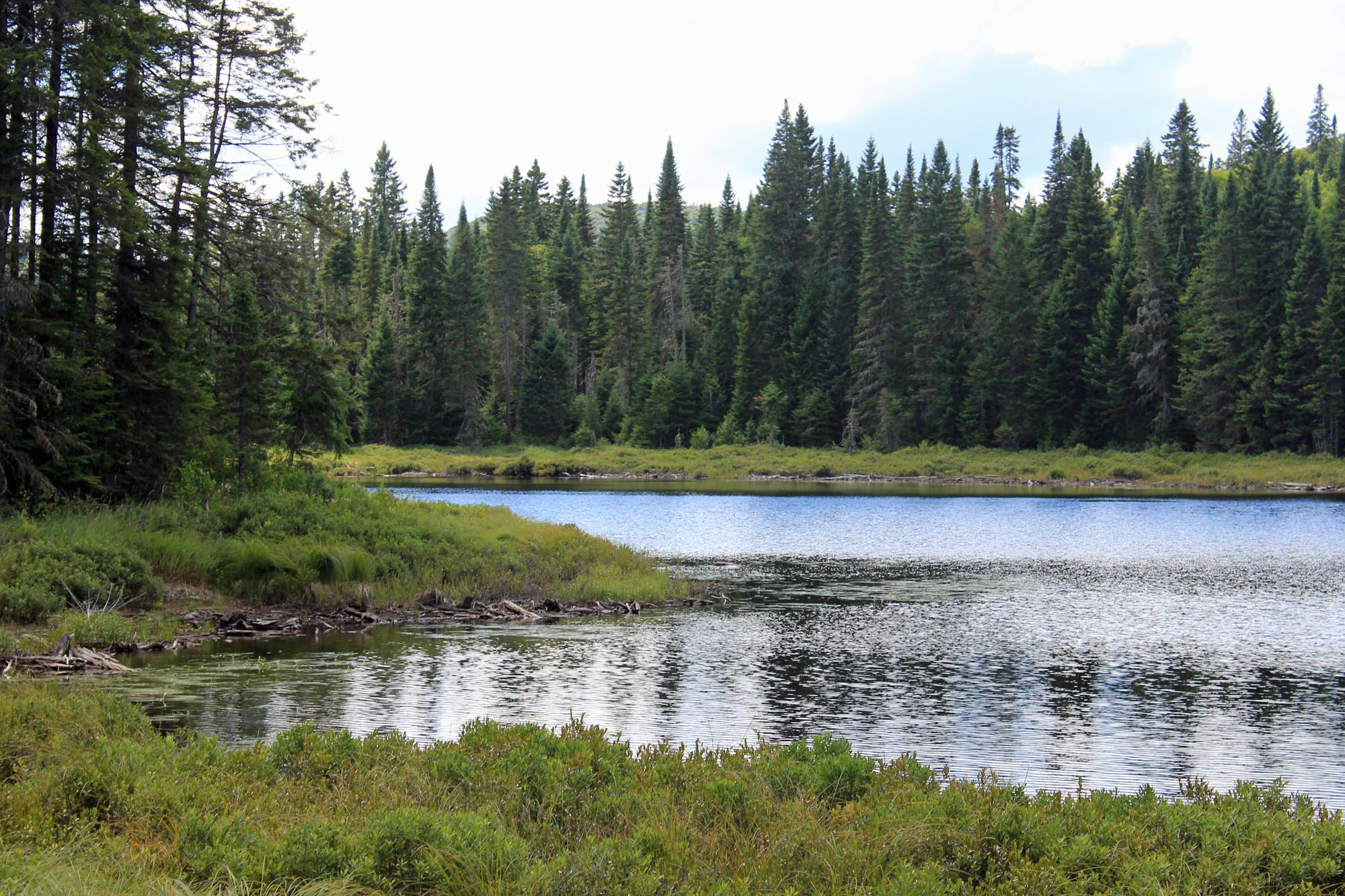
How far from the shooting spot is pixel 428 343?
100125mm

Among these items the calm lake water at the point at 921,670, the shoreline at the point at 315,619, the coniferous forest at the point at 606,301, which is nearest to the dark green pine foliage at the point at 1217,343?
the coniferous forest at the point at 606,301

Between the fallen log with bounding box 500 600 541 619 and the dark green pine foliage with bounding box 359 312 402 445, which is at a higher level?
the dark green pine foliage with bounding box 359 312 402 445

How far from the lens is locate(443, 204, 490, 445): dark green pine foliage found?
96.6m

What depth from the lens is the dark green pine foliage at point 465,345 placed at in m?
96.6

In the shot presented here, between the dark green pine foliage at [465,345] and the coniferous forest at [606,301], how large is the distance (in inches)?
9.8

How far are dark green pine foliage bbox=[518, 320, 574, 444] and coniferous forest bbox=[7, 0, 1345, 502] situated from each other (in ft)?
0.88

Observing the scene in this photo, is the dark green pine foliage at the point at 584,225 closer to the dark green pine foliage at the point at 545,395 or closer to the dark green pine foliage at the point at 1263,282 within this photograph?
the dark green pine foliage at the point at 545,395

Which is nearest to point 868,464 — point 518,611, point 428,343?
point 428,343

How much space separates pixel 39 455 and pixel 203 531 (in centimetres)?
345

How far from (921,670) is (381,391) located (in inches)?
3294

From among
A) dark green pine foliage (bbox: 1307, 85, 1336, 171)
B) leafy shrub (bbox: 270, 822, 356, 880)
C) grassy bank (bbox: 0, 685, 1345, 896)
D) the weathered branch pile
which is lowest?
the weathered branch pile

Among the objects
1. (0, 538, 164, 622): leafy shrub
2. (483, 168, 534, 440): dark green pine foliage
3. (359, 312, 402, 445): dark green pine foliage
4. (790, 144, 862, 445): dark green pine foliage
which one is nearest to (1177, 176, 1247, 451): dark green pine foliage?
(790, 144, 862, 445): dark green pine foliage

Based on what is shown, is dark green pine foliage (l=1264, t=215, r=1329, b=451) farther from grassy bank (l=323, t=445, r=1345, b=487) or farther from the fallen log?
the fallen log

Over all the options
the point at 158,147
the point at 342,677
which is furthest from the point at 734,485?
the point at 342,677
